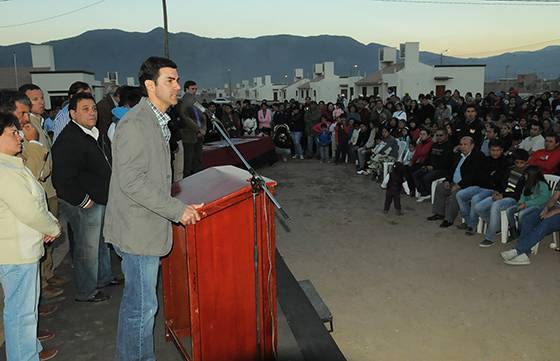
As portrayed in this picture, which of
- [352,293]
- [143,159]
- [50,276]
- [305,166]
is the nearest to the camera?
[143,159]

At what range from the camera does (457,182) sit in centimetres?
661

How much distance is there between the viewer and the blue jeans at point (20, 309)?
8.14ft

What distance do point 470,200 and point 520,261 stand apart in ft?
4.65

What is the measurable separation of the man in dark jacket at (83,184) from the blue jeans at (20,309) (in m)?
1.04

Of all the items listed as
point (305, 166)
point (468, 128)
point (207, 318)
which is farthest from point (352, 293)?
point (305, 166)

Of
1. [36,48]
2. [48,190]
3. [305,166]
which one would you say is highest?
[36,48]

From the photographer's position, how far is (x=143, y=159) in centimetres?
227

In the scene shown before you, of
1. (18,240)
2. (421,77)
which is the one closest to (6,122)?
(18,240)

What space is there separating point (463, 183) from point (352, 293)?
296cm

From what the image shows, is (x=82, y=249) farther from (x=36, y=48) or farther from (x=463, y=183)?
(x=36, y=48)

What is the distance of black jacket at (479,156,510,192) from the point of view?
6066 mm

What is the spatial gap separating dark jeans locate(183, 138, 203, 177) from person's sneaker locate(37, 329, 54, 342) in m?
3.46

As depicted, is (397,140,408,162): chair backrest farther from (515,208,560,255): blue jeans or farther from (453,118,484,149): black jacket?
(515,208,560,255): blue jeans

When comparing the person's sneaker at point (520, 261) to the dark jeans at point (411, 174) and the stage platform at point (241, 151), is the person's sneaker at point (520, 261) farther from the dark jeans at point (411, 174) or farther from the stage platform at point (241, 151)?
the stage platform at point (241, 151)
